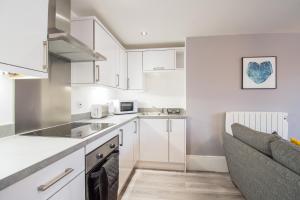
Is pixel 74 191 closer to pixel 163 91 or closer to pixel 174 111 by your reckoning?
pixel 174 111

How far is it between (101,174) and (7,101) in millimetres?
911

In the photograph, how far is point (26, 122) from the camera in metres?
1.42

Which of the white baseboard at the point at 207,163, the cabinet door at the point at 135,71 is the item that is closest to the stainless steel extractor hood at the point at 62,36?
the cabinet door at the point at 135,71

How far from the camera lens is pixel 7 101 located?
4.20 feet

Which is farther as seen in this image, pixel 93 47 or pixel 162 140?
pixel 162 140

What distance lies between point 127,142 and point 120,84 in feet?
3.42

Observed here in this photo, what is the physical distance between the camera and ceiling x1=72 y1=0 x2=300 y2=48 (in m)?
1.87

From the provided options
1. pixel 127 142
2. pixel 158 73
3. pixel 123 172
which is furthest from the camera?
pixel 158 73

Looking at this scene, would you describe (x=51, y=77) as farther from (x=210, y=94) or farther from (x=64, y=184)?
(x=210, y=94)

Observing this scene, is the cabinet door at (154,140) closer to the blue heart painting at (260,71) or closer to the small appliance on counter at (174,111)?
the small appliance on counter at (174,111)

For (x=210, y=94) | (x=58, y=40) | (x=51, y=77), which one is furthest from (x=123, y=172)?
(x=210, y=94)

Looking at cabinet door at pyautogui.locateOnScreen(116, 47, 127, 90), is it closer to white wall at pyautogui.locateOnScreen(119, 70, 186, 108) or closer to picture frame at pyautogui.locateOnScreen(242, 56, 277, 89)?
white wall at pyautogui.locateOnScreen(119, 70, 186, 108)

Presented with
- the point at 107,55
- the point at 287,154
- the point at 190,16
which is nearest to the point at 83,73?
the point at 107,55

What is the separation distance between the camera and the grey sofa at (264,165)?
3.66 feet
